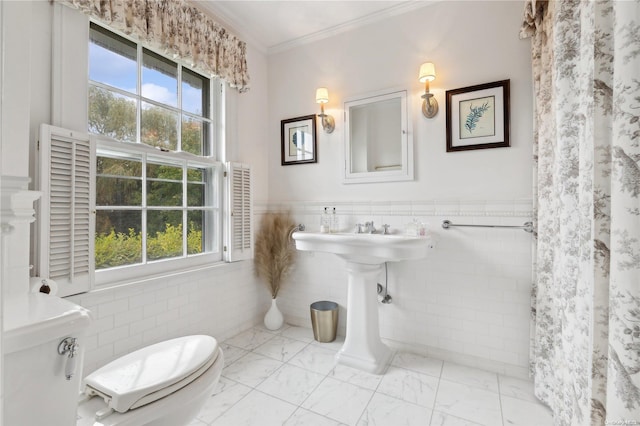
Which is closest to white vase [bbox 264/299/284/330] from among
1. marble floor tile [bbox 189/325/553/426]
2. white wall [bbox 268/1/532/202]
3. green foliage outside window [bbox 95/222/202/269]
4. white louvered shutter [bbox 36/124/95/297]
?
marble floor tile [bbox 189/325/553/426]

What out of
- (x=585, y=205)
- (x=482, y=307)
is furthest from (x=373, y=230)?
(x=585, y=205)

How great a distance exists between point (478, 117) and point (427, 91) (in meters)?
0.39

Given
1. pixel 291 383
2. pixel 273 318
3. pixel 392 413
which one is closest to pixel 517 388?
pixel 392 413

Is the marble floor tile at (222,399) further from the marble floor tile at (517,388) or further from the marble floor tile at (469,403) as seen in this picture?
the marble floor tile at (517,388)

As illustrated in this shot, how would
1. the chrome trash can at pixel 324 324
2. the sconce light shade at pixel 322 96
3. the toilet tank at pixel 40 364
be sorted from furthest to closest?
the sconce light shade at pixel 322 96 → the chrome trash can at pixel 324 324 → the toilet tank at pixel 40 364

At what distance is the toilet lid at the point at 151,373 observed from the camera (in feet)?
2.99

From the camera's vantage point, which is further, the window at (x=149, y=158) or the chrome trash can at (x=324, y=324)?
the chrome trash can at (x=324, y=324)

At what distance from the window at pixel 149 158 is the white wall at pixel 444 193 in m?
0.90

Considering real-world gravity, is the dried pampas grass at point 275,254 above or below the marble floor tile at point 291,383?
above

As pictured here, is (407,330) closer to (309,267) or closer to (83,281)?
(309,267)

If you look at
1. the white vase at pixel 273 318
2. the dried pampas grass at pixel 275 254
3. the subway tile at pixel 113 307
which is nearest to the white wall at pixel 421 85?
the dried pampas grass at pixel 275 254

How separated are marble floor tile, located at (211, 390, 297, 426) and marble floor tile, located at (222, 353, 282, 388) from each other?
14 cm

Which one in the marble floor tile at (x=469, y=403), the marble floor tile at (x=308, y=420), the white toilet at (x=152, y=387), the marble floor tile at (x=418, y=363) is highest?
the white toilet at (x=152, y=387)

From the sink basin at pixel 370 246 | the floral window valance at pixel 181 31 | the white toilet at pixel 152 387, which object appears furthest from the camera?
the sink basin at pixel 370 246
